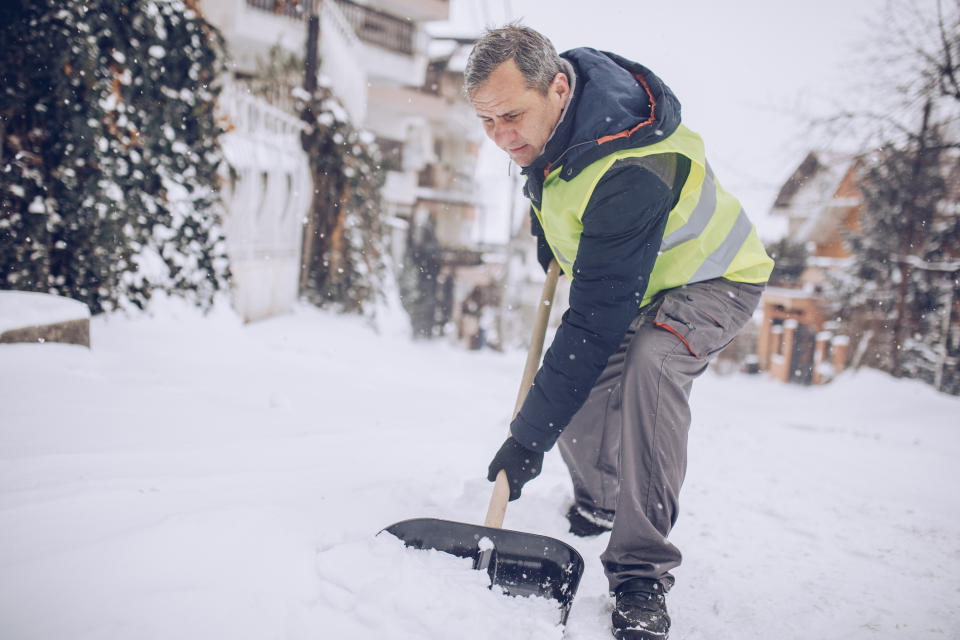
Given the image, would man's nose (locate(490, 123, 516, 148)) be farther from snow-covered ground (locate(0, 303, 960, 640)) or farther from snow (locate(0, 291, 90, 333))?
snow (locate(0, 291, 90, 333))

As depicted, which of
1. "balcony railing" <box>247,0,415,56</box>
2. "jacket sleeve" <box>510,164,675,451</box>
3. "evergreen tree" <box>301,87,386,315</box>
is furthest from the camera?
"balcony railing" <box>247,0,415,56</box>

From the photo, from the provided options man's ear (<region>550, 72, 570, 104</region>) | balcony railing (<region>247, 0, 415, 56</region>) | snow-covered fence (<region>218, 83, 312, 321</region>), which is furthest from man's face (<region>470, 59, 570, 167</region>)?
balcony railing (<region>247, 0, 415, 56</region>)

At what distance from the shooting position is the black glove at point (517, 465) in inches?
67.8

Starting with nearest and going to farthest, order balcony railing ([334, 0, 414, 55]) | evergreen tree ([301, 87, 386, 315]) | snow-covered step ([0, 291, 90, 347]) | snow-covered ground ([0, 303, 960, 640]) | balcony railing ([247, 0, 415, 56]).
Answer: snow-covered ground ([0, 303, 960, 640]) → snow-covered step ([0, 291, 90, 347]) → evergreen tree ([301, 87, 386, 315]) → balcony railing ([247, 0, 415, 56]) → balcony railing ([334, 0, 414, 55])

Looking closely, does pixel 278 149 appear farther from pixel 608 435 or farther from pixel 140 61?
pixel 608 435

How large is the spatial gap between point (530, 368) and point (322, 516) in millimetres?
845

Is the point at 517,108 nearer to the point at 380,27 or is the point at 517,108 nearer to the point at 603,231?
the point at 603,231

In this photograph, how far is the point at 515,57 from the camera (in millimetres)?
1617

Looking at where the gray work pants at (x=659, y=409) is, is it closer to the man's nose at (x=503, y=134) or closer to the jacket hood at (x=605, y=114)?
the jacket hood at (x=605, y=114)

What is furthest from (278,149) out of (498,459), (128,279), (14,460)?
(498,459)

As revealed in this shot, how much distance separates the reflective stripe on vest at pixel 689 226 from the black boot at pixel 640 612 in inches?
33.2

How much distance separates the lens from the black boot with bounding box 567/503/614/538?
6.90 ft

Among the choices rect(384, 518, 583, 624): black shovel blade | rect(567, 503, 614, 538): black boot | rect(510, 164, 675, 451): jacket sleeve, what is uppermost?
rect(510, 164, 675, 451): jacket sleeve

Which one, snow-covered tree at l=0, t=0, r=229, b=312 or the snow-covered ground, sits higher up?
snow-covered tree at l=0, t=0, r=229, b=312
